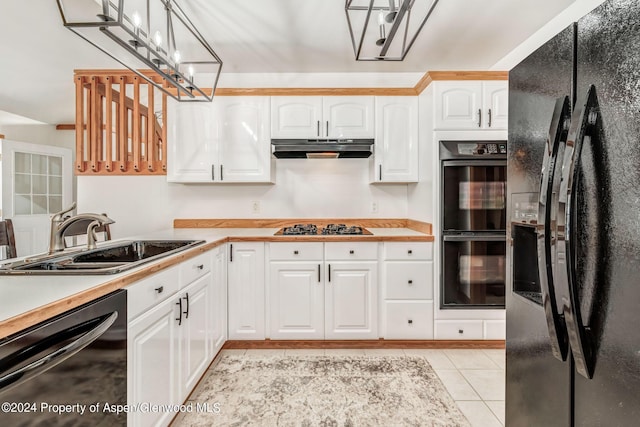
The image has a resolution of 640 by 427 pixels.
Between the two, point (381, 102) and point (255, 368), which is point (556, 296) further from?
point (381, 102)

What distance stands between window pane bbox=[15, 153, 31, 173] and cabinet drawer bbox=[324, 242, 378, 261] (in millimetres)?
4578

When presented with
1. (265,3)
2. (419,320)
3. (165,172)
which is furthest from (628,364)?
(165,172)

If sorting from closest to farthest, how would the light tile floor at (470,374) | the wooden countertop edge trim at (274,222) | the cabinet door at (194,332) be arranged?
the cabinet door at (194,332)
the light tile floor at (470,374)
the wooden countertop edge trim at (274,222)

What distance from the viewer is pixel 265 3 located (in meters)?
2.20

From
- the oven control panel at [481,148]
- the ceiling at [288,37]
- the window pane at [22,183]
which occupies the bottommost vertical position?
the window pane at [22,183]

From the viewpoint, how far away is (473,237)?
99.5 inches

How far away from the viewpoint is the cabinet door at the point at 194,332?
5.70ft

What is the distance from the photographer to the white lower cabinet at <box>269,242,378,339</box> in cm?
262

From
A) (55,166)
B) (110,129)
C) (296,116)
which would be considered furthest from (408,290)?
(55,166)

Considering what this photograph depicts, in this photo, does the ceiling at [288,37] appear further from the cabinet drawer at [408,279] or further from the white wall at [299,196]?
the cabinet drawer at [408,279]

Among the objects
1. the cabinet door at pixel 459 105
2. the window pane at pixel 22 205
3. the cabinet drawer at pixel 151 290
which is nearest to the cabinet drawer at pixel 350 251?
the cabinet door at pixel 459 105

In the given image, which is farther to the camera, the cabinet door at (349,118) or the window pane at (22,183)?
the window pane at (22,183)

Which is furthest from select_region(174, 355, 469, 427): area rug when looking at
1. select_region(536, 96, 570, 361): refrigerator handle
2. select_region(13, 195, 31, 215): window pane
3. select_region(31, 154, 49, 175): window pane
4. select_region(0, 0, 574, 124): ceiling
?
select_region(31, 154, 49, 175): window pane

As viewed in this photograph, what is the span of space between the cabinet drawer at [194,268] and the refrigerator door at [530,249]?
156 centimetres
